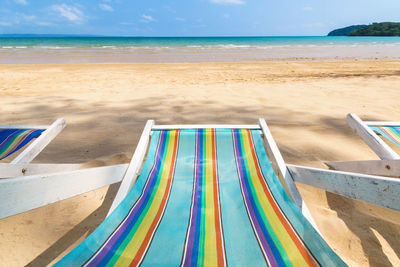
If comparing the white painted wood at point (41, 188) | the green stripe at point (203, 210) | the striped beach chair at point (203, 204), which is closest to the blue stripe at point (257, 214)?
→ the striped beach chair at point (203, 204)

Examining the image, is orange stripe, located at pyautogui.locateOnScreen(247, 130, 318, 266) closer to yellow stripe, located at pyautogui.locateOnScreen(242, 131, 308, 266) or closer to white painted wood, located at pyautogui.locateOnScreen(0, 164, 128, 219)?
yellow stripe, located at pyautogui.locateOnScreen(242, 131, 308, 266)

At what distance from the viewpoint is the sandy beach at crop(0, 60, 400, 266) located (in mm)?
1470

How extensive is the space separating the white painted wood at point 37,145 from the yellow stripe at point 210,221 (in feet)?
3.75

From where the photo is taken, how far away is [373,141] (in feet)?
5.78

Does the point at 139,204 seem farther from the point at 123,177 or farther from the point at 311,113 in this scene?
the point at 311,113

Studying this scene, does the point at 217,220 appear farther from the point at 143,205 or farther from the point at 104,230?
the point at 104,230

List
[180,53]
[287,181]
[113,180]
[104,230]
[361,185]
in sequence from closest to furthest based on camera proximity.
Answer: [361,185] → [104,230] → [113,180] → [287,181] → [180,53]

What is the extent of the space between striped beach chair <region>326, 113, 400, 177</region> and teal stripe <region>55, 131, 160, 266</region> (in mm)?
1378

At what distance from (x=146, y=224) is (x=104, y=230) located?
17 cm

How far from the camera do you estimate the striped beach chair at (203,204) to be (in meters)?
0.91

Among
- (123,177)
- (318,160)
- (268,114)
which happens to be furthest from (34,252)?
(268,114)

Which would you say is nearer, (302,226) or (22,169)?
(302,226)

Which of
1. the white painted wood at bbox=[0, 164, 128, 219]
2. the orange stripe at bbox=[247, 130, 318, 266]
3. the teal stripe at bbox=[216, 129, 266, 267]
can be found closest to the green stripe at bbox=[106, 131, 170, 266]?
the white painted wood at bbox=[0, 164, 128, 219]

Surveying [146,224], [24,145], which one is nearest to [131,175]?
[146,224]
